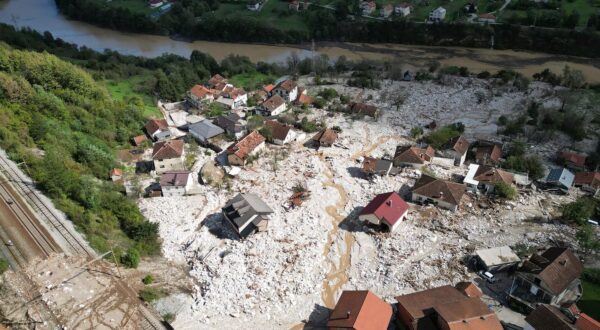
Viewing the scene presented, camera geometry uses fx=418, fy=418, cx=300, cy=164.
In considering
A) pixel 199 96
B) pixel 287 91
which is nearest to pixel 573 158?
pixel 287 91

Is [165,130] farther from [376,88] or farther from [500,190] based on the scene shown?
[500,190]

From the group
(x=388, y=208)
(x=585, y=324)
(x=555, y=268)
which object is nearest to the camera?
(x=585, y=324)

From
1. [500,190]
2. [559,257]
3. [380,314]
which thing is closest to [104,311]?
[380,314]

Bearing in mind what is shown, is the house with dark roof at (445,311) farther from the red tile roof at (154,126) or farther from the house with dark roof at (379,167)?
the red tile roof at (154,126)

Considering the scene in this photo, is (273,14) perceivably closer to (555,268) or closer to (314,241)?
(314,241)

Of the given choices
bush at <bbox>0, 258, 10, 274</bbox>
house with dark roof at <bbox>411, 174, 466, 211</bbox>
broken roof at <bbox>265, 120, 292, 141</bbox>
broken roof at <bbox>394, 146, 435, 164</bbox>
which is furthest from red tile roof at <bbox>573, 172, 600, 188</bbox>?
bush at <bbox>0, 258, 10, 274</bbox>

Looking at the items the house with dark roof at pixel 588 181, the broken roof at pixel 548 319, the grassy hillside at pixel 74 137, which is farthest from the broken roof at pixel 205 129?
the house with dark roof at pixel 588 181

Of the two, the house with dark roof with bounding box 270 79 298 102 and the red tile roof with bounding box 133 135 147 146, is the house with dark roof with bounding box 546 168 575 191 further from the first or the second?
the red tile roof with bounding box 133 135 147 146
